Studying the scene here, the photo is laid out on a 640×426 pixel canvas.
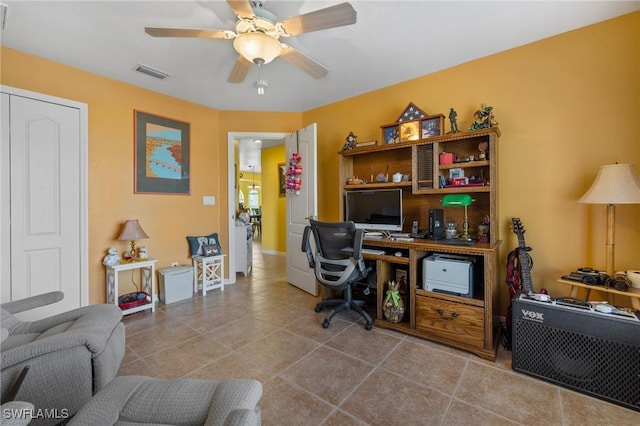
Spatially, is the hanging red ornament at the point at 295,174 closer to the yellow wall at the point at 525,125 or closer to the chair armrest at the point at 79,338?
the yellow wall at the point at 525,125

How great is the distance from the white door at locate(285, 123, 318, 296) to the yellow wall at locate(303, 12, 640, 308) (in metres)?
1.56

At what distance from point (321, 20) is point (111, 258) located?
2.96 m

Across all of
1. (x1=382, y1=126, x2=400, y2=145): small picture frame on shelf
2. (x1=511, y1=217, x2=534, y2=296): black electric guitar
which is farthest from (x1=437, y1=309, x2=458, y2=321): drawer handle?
(x1=382, y1=126, x2=400, y2=145): small picture frame on shelf

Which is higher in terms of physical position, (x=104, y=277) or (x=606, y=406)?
(x=104, y=277)

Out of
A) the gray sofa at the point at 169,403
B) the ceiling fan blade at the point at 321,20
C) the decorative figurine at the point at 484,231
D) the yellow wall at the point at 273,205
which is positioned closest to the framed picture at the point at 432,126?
the decorative figurine at the point at 484,231

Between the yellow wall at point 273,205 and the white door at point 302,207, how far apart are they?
218cm

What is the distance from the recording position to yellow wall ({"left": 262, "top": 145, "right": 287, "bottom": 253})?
5.92 m

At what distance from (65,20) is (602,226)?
4.31 m

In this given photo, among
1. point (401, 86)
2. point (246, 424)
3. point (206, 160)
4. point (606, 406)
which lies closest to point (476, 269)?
point (606, 406)

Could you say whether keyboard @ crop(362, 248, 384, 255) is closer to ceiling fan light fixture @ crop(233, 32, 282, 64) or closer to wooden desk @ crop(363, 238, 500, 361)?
wooden desk @ crop(363, 238, 500, 361)

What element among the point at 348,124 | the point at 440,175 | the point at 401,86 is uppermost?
the point at 401,86

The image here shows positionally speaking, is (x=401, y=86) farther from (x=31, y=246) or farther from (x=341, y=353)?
(x=31, y=246)

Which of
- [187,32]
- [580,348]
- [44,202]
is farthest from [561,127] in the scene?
[44,202]

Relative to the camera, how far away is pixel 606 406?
1510 millimetres
